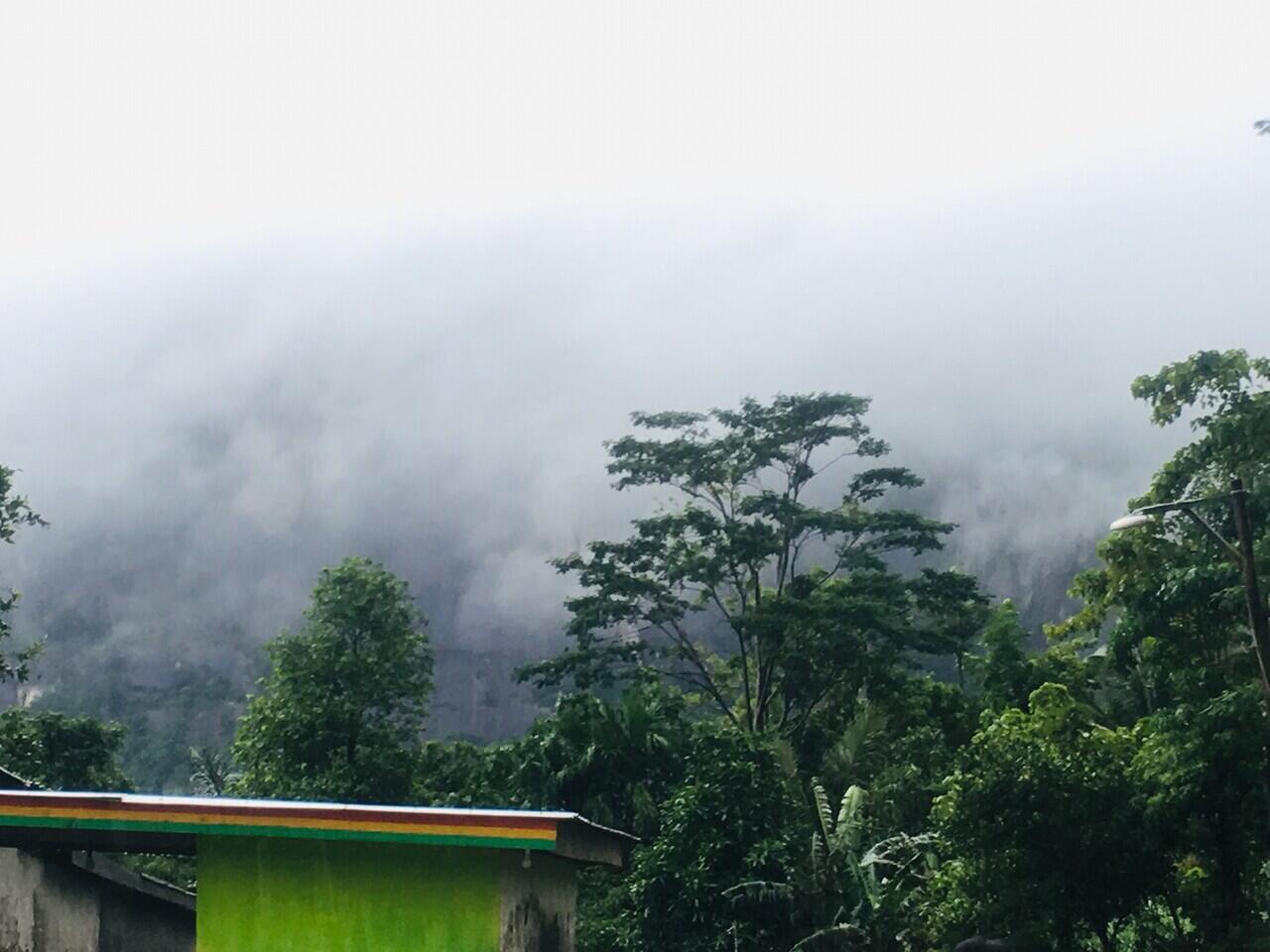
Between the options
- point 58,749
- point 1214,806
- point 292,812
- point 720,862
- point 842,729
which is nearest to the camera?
point 292,812

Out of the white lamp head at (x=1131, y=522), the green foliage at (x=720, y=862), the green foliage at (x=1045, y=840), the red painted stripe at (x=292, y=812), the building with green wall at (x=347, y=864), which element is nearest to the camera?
the red painted stripe at (x=292, y=812)

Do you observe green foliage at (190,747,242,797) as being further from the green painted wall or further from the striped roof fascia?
the green painted wall

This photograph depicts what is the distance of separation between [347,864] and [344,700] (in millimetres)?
25617

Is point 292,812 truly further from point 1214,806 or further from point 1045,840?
point 1214,806

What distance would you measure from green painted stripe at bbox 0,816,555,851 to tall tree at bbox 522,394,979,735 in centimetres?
2899

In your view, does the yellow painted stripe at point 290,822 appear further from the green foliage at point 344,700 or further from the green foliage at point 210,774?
the green foliage at point 210,774

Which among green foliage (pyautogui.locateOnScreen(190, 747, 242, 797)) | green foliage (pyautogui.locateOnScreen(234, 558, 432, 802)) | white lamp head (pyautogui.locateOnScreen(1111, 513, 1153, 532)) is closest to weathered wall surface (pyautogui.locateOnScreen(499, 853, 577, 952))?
white lamp head (pyautogui.locateOnScreen(1111, 513, 1153, 532))

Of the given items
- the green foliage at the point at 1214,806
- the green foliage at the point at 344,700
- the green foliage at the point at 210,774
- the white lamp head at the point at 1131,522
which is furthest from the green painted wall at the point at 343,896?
the green foliage at the point at 210,774

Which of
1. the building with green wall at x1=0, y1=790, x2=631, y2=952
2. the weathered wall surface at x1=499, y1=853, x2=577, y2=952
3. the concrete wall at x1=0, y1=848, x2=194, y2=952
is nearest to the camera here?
the building with green wall at x1=0, y1=790, x2=631, y2=952

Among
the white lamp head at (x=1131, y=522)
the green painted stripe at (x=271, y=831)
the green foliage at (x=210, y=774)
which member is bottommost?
the green painted stripe at (x=271, y=831)

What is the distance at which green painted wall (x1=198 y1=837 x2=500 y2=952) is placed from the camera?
525 inches

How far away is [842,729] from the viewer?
43938 millimetres

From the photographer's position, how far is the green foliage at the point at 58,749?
3803 centimetres

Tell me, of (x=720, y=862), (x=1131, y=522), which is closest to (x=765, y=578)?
(x=720, y=862)
